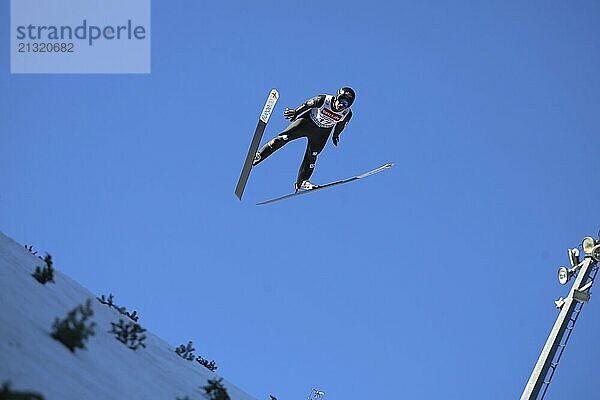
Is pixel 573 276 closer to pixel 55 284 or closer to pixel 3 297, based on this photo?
pixel 55 284

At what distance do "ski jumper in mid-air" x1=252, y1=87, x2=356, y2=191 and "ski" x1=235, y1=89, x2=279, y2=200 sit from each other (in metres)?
0.12

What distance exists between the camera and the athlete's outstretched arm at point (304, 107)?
15070 mm

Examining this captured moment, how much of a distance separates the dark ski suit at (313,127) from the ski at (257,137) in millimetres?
138

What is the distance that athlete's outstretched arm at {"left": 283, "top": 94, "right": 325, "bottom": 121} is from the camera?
15070 millimetres

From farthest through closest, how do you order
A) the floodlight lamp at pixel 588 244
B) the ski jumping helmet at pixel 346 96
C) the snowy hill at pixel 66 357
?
1. the floodlight lamp at pixel 588 244
2. the ski jumping helmet at pixel 346 96
3. the snowy hill at pixel 66 357

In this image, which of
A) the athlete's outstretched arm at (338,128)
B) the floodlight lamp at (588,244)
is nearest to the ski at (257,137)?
the athlete's outstretched arm at (338,128)

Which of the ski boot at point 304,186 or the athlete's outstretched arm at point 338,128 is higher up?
the athlete's outstretched arm at point 338,128

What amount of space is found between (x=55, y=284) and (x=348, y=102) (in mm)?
7962

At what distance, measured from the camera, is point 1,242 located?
30.5 ft

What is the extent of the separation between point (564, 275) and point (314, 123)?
5872 mm

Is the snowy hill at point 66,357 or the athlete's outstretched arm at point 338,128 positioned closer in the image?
the snowy hill at point 66,357

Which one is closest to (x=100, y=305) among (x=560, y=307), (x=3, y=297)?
(x=3, y=297)

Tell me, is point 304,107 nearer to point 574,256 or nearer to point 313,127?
point 313,127

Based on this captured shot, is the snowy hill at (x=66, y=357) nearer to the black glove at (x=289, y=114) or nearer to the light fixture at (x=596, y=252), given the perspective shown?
the black glove at (x=289, y=114)
